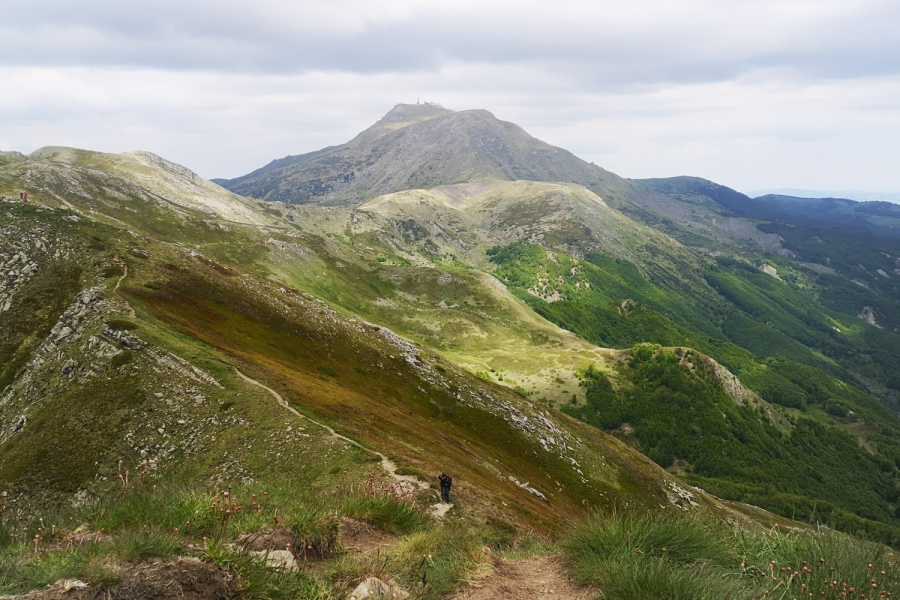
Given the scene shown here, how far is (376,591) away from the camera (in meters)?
11.8

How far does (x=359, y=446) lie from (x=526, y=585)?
24492 millimetres

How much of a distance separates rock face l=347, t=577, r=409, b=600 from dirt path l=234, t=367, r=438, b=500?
1720 cm

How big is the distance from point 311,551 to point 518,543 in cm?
980

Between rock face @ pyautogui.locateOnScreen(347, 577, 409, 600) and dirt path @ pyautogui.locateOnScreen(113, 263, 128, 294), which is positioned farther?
dirt path @ pyautogui.locateOnScreen(113, 263, 128, 294)

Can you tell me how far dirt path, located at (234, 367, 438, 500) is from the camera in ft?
104

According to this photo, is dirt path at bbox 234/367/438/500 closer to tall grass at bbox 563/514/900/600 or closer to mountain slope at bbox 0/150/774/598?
mountain slope at bbox 0/150/774/598

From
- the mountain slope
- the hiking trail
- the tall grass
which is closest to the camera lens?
the tall grass

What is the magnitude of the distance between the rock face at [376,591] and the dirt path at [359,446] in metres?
17.2

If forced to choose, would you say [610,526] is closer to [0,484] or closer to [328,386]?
[0,484]

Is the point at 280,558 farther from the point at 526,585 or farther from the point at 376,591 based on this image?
the point at 526,585

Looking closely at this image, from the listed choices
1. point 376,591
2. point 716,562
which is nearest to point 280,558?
point 376,591

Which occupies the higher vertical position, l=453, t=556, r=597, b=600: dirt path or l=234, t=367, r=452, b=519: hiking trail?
l=453, t=556, r=597, b=600: dirt path

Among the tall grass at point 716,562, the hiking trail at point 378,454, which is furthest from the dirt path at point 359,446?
the tall grass at point 716,562

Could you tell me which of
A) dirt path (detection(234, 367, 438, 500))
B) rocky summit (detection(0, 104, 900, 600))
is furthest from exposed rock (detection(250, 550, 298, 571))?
dirt path (detection(234, 367, 438, 500))
